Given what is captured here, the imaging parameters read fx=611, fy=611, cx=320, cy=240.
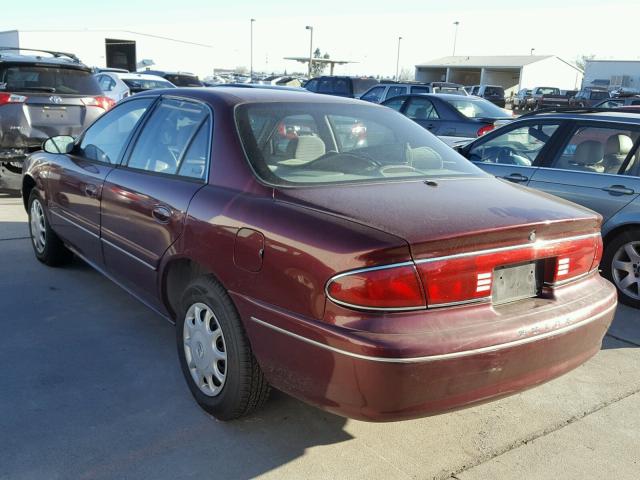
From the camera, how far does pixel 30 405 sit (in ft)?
10.2

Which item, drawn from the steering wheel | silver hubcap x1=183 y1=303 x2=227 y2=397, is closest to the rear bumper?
silver hubcap x1=183 y1=303 x2=227 y2=397

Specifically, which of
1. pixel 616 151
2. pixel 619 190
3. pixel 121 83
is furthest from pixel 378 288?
pixel 121 83

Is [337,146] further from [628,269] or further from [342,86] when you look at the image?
[342,86]

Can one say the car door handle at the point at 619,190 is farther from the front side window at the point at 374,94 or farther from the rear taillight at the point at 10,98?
the front side window at the point at 374,94

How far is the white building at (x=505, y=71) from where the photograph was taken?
6274 cm

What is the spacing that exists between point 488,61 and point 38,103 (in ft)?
214

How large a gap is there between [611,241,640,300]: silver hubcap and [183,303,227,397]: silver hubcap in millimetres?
3592

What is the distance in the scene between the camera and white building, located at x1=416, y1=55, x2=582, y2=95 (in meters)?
62.7

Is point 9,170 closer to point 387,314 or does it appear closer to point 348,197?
point 348,197

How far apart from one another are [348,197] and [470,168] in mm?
1157

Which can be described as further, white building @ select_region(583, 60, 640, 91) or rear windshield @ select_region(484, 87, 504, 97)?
white building @ select_region(583, 60, 640, 91)

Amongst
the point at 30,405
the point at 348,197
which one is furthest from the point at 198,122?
A: the point at 30,405

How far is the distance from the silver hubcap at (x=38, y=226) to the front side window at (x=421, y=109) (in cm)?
767

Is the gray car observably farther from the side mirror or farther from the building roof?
the building roof
